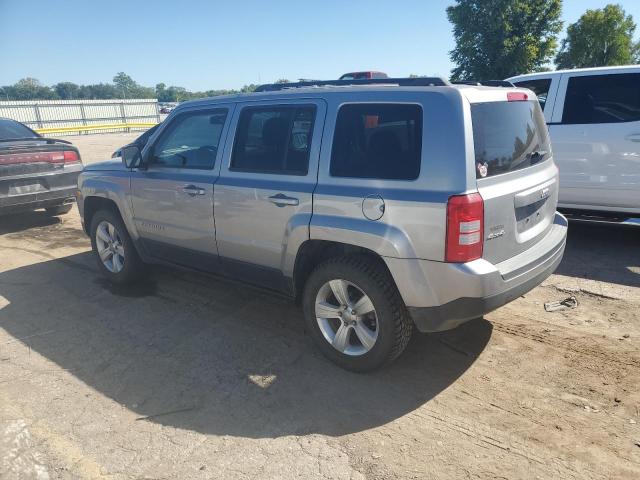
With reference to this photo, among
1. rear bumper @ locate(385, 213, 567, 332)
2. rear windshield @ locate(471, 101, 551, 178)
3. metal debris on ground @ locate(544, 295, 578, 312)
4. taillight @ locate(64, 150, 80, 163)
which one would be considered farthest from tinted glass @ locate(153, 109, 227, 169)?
taillight @ locate(64, 150, 80, 163)

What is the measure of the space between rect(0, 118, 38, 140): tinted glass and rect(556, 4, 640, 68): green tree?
30609 millimetres

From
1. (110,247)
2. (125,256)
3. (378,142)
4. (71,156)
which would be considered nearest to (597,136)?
(378,142)

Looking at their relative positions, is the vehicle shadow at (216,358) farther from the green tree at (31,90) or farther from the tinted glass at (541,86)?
the green tree at (31,90)

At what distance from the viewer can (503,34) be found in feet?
85.5

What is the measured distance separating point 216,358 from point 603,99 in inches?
206

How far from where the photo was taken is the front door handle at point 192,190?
13.1 ft

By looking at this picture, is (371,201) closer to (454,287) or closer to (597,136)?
(454,287)

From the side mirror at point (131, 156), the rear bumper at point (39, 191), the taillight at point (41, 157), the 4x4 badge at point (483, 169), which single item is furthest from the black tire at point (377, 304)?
the taillight at point (41, 157)

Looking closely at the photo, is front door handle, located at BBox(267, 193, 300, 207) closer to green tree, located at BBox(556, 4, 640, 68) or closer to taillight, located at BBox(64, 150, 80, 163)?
taillight, located at BBox(64, 150, 80, 163)

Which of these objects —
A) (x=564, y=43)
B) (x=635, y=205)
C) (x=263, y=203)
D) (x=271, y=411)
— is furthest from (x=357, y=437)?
(x=564, y=43)

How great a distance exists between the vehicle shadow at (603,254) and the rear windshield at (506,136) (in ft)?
6.81

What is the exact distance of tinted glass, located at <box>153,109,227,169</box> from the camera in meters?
4.00

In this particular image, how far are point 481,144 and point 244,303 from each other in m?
2.69

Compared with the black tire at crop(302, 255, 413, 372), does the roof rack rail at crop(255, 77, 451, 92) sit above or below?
above
